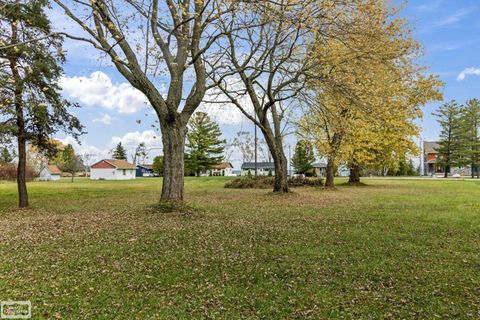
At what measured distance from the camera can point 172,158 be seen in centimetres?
1033

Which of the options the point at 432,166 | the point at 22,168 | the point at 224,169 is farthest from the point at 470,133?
the point at 22,168

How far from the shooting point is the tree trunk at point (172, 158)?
33.9ft

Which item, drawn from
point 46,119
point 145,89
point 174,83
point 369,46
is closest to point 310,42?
point 369,46

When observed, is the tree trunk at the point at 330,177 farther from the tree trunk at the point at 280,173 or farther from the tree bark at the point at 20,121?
the tree bark at the point at 20,121

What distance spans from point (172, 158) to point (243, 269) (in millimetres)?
5845

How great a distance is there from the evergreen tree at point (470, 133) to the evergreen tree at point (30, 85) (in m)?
50.6

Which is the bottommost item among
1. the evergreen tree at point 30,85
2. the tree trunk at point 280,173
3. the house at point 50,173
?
the house at point 50,173

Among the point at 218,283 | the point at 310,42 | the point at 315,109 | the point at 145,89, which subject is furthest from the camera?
the point at 315,109

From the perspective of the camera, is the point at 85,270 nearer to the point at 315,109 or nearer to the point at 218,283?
the point at 218,283

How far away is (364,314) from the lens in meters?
3.68

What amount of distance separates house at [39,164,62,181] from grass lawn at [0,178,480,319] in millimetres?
63381

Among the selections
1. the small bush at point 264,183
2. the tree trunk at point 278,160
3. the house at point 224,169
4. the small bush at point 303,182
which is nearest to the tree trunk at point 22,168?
the tree trunk at point 278,160

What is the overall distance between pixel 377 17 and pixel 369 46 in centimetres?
166

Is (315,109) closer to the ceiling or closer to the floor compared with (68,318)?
closer to the ceiling
